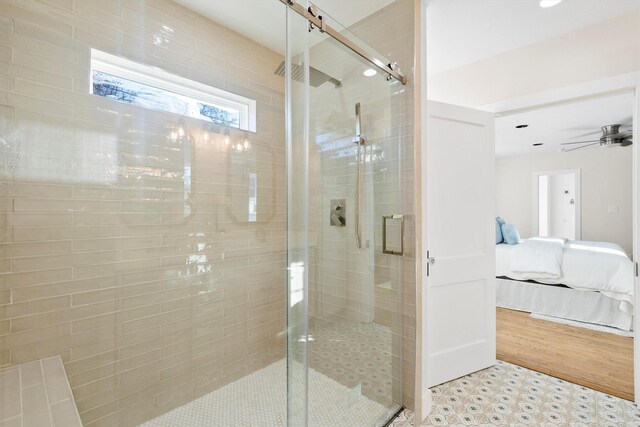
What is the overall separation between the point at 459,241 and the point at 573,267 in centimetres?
220

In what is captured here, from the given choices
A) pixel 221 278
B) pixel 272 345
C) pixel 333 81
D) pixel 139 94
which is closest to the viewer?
pixel 139 94

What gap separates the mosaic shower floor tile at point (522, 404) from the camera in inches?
69.0

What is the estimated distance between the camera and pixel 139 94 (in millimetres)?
1636

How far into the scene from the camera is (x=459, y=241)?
7.41ft

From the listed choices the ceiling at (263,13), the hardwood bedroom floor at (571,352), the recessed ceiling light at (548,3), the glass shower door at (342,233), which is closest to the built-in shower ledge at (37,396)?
the glass shower door at (342,233)

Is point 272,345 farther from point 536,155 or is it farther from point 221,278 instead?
point 536,155

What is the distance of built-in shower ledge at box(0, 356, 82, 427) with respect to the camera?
0.95 meters

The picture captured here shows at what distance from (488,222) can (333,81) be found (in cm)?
167

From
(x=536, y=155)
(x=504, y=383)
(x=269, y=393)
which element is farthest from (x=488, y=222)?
(x=536, y=155)

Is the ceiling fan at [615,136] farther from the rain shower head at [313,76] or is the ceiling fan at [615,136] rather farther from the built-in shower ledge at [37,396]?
the built-in shower ledge at [37,396]

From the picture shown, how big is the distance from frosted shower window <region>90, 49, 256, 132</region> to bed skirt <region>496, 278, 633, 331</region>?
3.64 meters

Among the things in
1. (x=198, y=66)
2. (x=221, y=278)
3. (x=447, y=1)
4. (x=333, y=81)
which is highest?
(x=447, y=1)

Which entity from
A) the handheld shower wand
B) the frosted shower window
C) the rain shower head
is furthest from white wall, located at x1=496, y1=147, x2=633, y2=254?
the frosted shower window

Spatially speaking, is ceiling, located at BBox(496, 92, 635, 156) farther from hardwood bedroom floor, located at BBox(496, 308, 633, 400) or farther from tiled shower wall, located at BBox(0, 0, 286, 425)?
tiled shower wall, located at BBox(0, 0, 286, 425)
